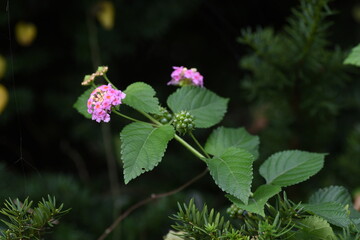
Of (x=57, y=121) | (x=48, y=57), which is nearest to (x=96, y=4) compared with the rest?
(x=48, y=57)

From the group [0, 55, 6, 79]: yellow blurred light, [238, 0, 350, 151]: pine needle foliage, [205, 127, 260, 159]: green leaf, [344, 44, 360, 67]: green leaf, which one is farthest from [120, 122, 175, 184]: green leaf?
[0, 55, 6, 79]: yellow blurred light

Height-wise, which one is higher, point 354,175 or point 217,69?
point 217,69

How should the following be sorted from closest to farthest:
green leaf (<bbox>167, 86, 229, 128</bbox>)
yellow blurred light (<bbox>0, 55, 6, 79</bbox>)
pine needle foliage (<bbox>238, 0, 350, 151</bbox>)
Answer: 1. green leaf (<bbox>167, 86, 229, 128</bbox>)
2. pine needle foliage (<bbox>238, 0, 350, 151</bbox>)
3. yellow blurred light (<bbox>0, 55, 6, 79</bbox>)

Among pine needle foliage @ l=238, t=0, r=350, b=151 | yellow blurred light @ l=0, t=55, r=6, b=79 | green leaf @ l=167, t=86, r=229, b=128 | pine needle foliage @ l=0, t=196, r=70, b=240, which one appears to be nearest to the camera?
pine needle foliage @ l=0, t=196, r=70, b=240

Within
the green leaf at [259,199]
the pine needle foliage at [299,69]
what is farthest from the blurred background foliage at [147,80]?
the green leaf at [259,199]

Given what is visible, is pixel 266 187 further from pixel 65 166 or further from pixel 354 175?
pixel 65 166

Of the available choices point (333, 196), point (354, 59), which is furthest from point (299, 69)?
point (333, 196)

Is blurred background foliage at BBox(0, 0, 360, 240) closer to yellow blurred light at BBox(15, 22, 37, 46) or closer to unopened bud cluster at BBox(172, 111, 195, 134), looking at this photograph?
yellow blurred light at BBox(15, 22, 37, 46)
